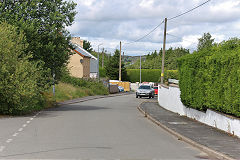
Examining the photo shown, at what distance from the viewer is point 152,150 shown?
34.8 feet

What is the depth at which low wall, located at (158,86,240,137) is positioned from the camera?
13625 mm

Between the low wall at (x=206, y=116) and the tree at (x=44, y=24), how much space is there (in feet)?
25.8

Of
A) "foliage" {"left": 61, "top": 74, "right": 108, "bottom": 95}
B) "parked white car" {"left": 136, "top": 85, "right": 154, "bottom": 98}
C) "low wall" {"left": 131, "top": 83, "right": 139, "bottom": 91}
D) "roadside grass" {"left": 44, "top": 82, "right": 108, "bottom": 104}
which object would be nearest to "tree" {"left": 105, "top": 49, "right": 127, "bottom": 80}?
"low wall" {"left": 131, "top": 83, "right": 139, "bottom": 91}

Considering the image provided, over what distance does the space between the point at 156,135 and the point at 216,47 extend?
5.67 m

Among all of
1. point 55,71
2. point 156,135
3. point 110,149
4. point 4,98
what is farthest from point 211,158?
point 55,71

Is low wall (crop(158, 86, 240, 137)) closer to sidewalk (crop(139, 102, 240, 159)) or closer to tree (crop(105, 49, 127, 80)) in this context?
sidewalk (crop(139, 102, 240, 159))

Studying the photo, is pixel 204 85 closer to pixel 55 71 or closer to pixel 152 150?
pixel 152 150

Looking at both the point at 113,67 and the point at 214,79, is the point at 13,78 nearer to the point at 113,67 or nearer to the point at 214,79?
the point at 214,79

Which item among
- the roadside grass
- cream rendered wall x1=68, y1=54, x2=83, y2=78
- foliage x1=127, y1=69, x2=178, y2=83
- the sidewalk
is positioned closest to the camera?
the sidewalk

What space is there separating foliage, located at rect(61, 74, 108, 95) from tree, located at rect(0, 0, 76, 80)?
25.7m

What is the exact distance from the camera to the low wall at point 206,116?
13625 mm

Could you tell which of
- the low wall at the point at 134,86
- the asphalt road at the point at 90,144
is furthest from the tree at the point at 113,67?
the asphalt road at the point at 90,144

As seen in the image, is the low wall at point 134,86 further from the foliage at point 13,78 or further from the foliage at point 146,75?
the foliage at point 13,78

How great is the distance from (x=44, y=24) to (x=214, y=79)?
1463 centimetres
